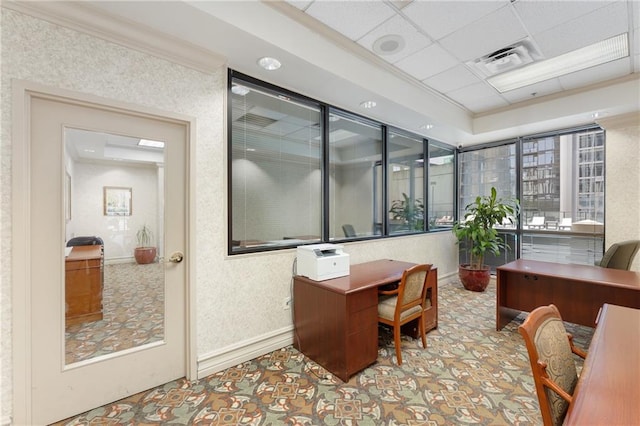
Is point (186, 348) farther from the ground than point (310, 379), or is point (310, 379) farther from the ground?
point (186, 348)

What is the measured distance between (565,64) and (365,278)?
339cm

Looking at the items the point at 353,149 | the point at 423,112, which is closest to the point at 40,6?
the point at 353,149

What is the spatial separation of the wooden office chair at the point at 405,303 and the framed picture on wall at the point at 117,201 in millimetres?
2260

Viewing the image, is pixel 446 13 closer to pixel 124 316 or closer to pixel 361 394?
pixel 361 394

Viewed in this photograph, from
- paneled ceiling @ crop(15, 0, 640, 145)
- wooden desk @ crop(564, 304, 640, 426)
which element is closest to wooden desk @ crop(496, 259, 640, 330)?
wooden desk @ crop(564, 304, 640, 426)

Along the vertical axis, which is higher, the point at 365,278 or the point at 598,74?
the point at 598,74

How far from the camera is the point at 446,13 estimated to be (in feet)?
7.77

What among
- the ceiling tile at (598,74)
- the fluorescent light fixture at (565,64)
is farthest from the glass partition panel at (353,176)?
the ceiling tile at (598,74)

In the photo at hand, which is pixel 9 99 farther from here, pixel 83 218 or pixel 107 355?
pixel 107 355

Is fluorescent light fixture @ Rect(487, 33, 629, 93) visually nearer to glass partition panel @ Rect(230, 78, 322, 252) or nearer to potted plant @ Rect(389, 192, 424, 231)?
potted plant @ Rect(389, 192, 424, 231)

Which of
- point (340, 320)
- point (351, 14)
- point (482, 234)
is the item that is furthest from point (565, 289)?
point (351, 14)

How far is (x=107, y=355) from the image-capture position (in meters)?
2.03

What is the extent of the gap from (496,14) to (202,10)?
2360mm

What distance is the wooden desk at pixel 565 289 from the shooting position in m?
2.60
